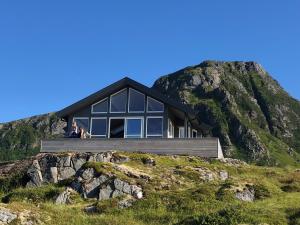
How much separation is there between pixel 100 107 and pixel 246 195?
858 inches

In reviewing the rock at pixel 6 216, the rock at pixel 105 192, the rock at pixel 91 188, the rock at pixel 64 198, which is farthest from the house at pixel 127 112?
the rock at pixel 6 216

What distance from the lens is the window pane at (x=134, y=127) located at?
48812mm

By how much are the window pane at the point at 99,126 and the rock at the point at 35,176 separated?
10.00 meters

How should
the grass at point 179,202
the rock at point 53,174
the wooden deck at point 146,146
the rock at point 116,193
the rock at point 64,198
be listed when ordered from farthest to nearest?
the wooden deck at point 146,146
the rock at point 53,174
the rock at point 116,193
the rock at point 64,198
the grass at point 179,202

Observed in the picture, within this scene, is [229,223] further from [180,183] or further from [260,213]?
[180,183]

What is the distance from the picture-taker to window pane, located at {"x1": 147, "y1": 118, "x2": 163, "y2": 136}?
48438 millimetres

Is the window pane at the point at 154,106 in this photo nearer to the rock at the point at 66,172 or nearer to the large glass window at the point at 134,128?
the large glass window at the point at 134,128

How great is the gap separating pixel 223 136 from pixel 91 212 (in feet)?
517

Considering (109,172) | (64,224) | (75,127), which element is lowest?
(64,224)

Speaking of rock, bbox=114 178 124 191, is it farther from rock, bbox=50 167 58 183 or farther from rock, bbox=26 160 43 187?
rock, bbox=26 160 43 187

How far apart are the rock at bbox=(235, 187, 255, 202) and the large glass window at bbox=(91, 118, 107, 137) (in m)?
19.9

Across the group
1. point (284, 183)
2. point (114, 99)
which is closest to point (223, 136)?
point (114, 99)

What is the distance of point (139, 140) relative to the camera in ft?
145

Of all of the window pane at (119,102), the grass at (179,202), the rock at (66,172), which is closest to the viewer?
the grass at (179,202)
